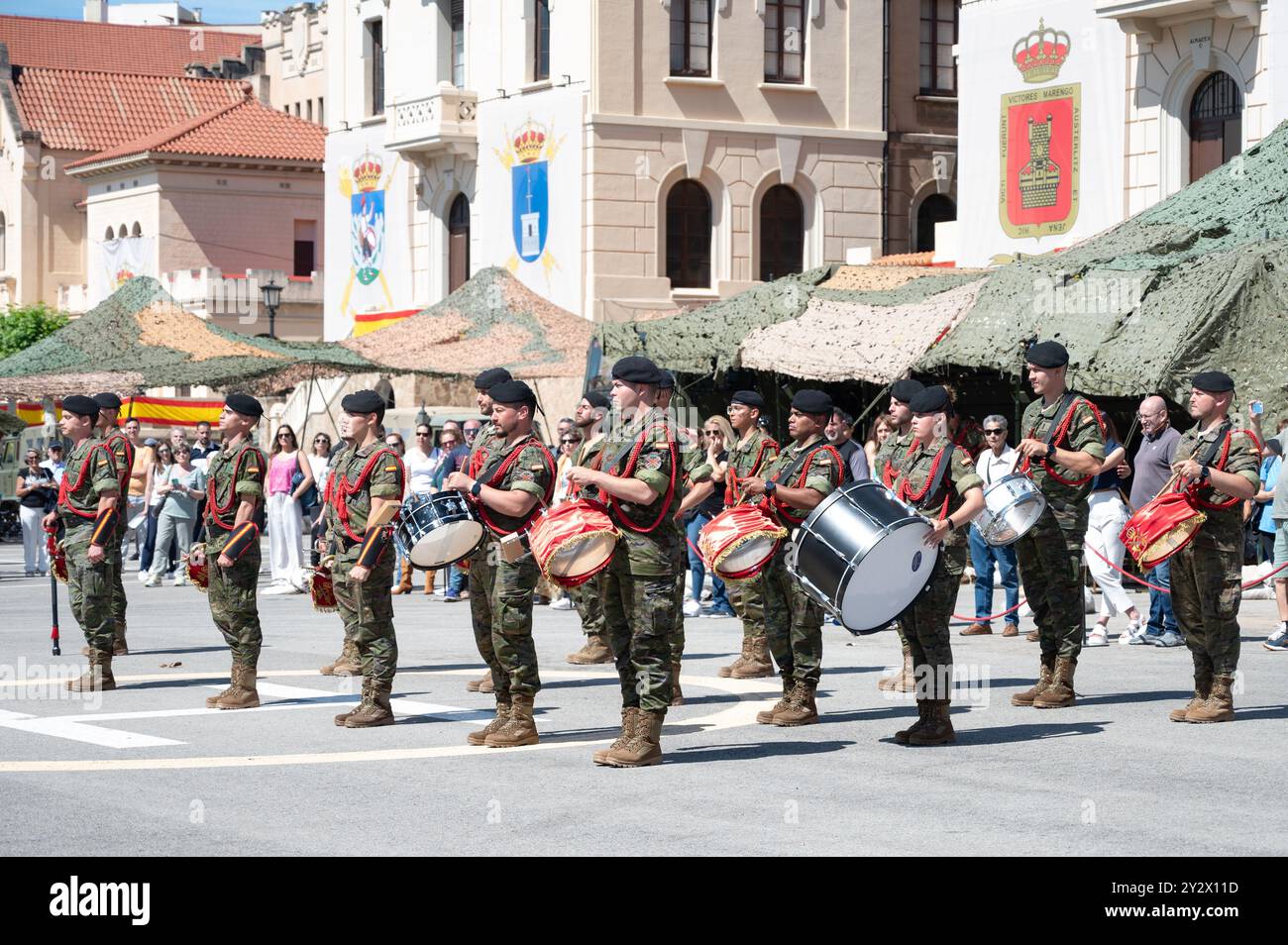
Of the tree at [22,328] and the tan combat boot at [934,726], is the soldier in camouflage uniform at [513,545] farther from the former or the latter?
the tree at [22,328]

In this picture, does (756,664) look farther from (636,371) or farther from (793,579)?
(636,371)

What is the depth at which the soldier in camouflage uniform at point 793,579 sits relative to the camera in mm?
11156

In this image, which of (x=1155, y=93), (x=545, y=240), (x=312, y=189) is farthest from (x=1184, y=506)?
(x=312, y=189)

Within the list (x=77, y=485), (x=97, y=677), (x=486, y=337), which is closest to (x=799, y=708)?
(x=97, y=677)

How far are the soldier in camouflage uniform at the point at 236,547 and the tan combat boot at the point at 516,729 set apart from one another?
2422mm

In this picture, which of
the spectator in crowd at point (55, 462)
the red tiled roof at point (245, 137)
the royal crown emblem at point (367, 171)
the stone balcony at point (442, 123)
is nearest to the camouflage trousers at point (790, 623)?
the spectator in crowd at point (55, 462)

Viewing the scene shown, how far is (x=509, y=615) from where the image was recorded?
35.0ft

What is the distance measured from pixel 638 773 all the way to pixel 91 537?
5614mm

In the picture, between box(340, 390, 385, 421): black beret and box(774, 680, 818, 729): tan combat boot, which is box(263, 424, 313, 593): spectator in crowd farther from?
box(774, 680, 818, 729): tan combat boot

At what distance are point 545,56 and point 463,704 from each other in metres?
27.6

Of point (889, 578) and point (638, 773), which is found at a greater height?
point (889, 578)

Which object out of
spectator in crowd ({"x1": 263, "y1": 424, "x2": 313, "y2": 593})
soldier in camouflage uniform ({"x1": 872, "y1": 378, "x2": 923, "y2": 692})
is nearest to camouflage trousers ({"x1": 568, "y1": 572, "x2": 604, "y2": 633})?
soldier in camouflage uniform ({"x1": 872, "y1": 378, "x2": 923, "y2": 692})

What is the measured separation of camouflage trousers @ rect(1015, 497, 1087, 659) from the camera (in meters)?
12.1

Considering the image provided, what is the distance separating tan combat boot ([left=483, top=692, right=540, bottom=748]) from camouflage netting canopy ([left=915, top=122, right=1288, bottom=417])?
10140 mm
